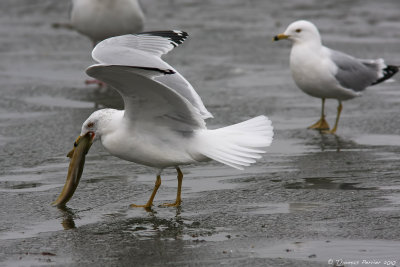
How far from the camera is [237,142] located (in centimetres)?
520

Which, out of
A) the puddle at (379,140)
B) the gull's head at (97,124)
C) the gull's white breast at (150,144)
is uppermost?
the gull's head at (97,124)

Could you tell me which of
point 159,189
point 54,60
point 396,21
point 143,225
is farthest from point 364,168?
point 396,21

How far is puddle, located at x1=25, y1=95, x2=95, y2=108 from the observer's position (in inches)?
344

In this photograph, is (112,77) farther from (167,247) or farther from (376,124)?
(376,124)

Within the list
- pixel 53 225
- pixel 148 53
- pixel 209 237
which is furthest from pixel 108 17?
pixel 209 237

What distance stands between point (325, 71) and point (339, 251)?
406cm

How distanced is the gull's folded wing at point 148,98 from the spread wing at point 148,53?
62 mm

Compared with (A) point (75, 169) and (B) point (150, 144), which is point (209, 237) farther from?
(A) point (75, 169)

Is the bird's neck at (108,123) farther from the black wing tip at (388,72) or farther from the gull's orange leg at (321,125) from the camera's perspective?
the black wing tip at (388,72)

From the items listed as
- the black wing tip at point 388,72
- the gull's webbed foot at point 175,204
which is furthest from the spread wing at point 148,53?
the black wing tip at point 388,72

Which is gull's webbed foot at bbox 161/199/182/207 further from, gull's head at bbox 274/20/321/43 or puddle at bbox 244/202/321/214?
gull's head at bbox 274/20/321/43

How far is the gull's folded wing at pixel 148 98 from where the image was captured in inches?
188

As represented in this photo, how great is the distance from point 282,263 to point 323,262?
22 centimetres

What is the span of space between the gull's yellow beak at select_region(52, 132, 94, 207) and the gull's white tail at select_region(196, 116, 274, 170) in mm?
826
